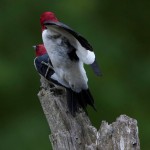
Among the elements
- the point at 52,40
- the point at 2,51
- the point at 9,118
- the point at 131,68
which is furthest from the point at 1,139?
the point at 52,40

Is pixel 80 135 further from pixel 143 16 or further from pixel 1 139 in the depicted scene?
pixel 143 16

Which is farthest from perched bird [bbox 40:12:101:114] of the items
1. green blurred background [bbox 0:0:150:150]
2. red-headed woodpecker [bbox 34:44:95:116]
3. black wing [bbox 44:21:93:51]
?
green blurred background [bbox 0:0:150:150]

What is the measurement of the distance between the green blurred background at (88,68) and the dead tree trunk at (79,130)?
3.58m

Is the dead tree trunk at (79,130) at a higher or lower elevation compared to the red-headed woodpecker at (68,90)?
lower

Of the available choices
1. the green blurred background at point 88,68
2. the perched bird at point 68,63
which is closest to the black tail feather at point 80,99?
the perched bird at point 68,63

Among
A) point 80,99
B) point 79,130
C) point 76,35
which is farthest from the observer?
point 80,99

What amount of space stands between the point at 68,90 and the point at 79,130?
2.25 feet

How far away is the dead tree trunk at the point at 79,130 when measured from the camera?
6086mm

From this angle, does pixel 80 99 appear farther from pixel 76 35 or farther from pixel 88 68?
pixel 88 68

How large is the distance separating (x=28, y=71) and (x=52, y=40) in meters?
4.07

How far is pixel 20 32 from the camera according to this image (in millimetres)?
11672

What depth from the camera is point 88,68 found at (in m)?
10.5

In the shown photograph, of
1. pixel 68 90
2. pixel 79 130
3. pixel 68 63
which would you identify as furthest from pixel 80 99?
pixel 79 130

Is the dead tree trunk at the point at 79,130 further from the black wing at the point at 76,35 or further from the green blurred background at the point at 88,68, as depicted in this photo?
the green blurred background at the point at 88,68
